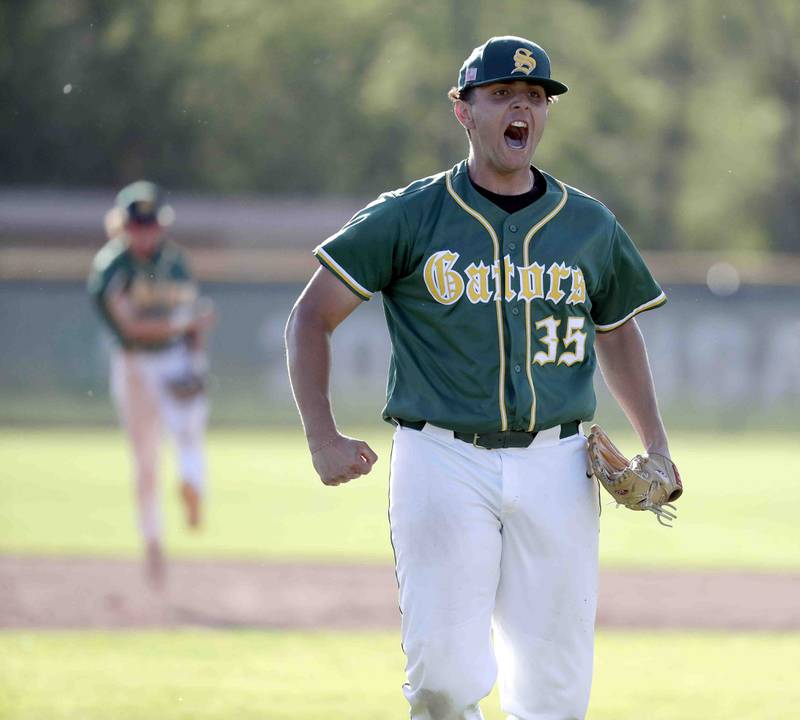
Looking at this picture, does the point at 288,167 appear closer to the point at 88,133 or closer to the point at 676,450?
the point at 88,133

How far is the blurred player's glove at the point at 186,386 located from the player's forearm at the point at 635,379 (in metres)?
4.89

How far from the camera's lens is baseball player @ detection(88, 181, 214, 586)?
7.89 meters

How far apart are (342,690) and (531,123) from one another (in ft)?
9.16

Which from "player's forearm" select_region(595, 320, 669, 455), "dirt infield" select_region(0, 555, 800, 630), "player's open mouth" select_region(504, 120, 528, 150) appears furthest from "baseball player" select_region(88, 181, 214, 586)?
"player's open mouth" select_region(504, 120, 528, 150)

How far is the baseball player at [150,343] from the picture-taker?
789 cm

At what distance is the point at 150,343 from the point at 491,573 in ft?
16.8

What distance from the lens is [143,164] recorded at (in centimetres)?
2609

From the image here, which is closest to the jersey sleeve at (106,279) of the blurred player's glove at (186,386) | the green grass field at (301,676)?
the blurred player's glove at (186,386)

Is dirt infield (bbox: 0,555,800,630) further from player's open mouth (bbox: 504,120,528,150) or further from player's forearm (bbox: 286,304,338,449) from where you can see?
player's open mouth (bbox: 504,120,528,150)

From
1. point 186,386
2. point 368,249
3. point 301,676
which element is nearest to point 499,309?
point 368,249

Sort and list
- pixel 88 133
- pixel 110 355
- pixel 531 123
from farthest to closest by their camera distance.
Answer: pixel 88 133, pixel 110 355, pixel 531 123

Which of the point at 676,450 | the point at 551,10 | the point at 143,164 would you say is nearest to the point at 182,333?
the point at 676,450

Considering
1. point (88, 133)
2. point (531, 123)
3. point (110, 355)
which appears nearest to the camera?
point (531, 123)

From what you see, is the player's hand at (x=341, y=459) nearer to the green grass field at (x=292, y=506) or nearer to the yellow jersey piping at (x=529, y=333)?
the yellow jersey piping at (x=529, y=333)
